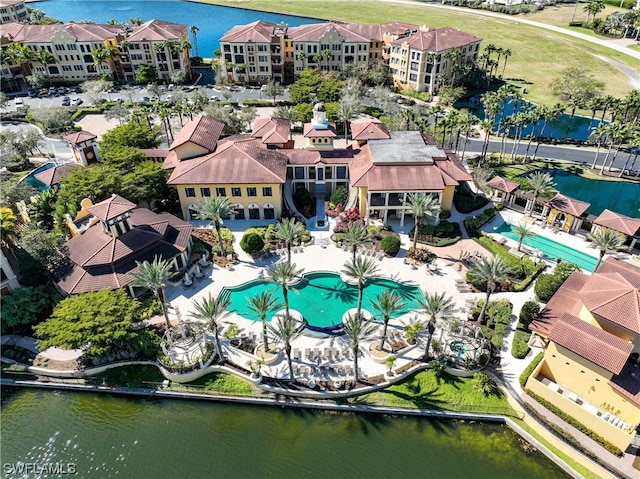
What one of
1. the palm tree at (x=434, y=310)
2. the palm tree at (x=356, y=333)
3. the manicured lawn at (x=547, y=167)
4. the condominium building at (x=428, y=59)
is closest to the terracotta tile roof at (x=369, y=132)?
the manicured lawn at (x=547, y=167)

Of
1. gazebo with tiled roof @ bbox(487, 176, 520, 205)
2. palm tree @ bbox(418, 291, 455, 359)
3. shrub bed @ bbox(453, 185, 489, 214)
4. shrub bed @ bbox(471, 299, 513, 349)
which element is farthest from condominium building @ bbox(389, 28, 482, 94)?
palm tree @ bbox(418, 291, 455, 359)

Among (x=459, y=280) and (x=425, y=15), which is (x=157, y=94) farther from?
(x=425, y=15)

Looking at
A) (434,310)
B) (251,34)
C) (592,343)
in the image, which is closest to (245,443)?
(434,310)

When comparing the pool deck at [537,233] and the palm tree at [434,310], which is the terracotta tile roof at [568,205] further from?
the palm tree at [434,310]

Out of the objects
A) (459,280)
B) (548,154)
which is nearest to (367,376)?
(459,280)

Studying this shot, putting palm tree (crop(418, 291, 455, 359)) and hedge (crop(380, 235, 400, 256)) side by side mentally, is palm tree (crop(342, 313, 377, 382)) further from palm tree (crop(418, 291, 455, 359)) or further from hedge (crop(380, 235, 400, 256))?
hedge (crop(380, 235, 400, 256))

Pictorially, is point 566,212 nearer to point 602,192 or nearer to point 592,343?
point 602,192

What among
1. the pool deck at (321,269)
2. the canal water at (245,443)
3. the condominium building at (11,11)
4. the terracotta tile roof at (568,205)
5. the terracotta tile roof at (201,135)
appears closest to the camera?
the canal water at (245,443)
